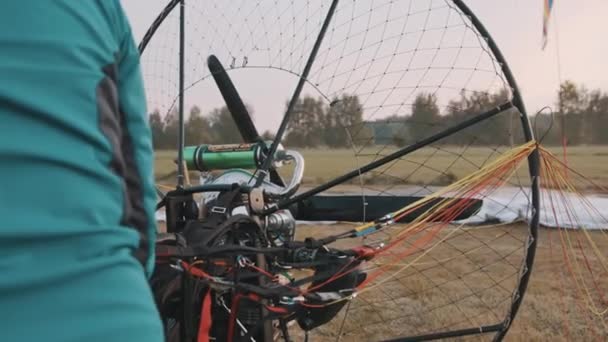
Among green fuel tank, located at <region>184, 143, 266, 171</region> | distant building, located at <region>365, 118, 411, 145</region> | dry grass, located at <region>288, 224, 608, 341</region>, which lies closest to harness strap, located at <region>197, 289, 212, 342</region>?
green fuel tank, located at <region>184, 143, 266, 171</region>

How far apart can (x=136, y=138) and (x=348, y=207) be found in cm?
123

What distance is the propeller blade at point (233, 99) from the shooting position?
1.88 metres

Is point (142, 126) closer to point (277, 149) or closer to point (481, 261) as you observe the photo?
point (277, 149)

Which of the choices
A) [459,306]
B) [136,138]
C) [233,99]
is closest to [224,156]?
[233,99]

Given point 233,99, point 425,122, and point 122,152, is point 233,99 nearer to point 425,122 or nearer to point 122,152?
point 425,122

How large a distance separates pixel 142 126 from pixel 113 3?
0.09m

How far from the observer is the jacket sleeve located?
17.6 inches

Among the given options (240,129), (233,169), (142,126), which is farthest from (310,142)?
(142,126)

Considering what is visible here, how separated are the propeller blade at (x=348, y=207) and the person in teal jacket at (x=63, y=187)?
1.19 meters

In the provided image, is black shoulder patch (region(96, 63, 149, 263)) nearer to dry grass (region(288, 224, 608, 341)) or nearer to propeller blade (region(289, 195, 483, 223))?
propeller blade (region(289, 195, 483, 223))

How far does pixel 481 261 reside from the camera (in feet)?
12.9

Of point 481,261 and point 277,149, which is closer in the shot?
point 277,149

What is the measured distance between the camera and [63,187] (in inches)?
14.5

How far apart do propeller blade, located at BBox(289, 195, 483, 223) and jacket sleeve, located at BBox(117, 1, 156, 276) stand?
3.68ft
